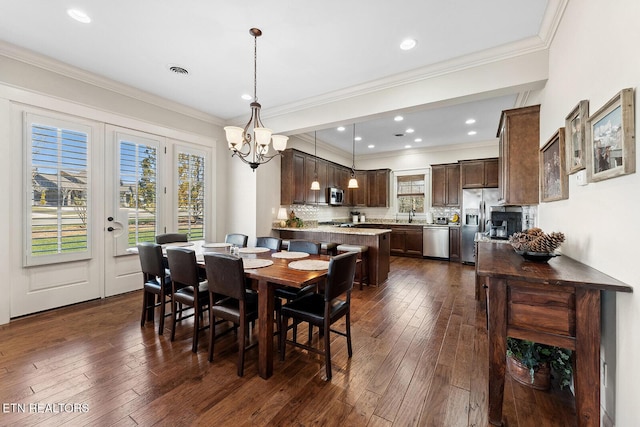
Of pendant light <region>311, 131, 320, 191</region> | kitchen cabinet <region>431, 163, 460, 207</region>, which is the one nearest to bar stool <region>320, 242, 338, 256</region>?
pendant light <region>311, 131, 320, 191</region>

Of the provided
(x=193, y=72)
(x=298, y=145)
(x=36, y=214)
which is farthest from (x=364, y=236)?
(x=36, y=214)

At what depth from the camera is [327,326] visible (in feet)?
6.52

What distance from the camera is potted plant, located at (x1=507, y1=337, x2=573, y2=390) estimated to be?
5.98ft

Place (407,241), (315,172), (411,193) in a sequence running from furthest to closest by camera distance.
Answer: (411,193), (407,241), (315,172)

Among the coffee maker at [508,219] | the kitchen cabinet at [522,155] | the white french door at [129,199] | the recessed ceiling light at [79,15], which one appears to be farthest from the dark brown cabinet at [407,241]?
the recessed ceiling light at [79,15]

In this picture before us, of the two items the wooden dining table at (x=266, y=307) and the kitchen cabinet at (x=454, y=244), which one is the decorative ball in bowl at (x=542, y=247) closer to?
the wooden dining table at (x=266, y=307)

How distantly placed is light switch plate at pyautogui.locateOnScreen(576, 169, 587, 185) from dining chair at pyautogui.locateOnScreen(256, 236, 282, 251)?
281 cm

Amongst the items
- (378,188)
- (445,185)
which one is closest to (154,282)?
(378,188)

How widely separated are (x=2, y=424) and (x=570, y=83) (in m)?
4.41

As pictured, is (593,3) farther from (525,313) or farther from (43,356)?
(43,356)

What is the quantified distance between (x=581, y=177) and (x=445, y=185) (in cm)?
529

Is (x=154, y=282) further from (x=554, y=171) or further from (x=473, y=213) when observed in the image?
(x=473, y=213)

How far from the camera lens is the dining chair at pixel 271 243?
3340mm

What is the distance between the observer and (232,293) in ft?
6.71
